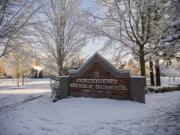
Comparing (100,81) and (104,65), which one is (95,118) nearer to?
(100,81)

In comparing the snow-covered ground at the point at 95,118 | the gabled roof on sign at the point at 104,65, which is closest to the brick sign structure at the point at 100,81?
the gabled roof on sign at the point at 104,65

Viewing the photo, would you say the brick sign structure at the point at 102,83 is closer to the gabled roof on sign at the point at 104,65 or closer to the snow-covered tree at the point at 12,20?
the gabled roof on sign at the point at 104,65

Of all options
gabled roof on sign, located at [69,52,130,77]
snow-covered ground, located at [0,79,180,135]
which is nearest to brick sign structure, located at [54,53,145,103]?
gabled roof on sign, located at [69,52,130,77]

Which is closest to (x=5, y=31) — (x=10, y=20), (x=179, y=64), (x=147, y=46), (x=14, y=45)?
(x=10, y=20)

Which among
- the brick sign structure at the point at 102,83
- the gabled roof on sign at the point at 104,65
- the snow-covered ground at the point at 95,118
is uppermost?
the gabled roof on sign at the point at 104,65

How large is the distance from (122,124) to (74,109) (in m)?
3.66

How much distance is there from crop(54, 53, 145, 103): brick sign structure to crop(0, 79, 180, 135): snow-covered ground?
593mm

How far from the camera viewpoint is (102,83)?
1664cm

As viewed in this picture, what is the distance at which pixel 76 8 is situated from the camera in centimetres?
2517

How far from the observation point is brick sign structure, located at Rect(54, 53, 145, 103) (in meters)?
15.5

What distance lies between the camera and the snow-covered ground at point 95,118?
10211 millimetres

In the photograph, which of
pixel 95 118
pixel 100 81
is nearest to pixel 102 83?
pixel 100 81

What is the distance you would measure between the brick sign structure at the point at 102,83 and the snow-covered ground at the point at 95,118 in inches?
23.3

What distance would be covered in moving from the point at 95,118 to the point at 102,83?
443 centimetres
